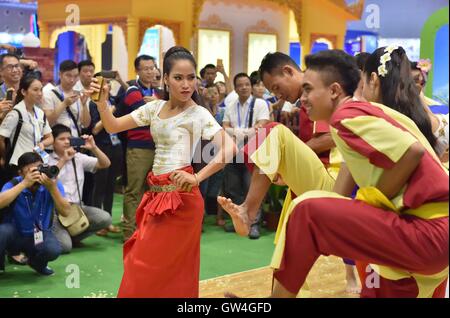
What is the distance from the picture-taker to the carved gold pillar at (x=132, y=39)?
10086 mm

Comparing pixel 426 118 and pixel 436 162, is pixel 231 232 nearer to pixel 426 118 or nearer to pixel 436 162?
pixel 426 118

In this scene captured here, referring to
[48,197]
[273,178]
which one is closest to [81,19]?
[48,197]

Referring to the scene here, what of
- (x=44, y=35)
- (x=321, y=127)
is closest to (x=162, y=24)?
(x=44, y=35)

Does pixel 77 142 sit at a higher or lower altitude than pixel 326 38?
lower

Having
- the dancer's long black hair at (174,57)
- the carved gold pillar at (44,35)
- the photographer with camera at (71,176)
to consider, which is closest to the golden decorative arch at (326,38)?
the carved gold pillar at (44,35)

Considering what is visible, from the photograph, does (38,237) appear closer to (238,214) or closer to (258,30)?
(238,214)

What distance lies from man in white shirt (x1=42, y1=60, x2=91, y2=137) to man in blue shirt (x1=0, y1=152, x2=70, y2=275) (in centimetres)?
104

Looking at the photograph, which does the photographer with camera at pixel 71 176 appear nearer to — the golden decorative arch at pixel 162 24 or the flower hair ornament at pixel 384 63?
the flower hair ornament at pixel 384 63

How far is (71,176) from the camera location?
544 centimetres

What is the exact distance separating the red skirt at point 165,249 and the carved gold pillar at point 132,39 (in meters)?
7.33

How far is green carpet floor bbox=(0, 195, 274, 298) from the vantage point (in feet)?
Answer: 14.2

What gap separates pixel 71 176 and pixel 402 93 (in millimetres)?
3361

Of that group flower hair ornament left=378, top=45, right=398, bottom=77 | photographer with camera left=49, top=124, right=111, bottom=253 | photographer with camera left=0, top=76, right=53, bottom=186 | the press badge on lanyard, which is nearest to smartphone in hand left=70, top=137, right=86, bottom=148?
photographer with camera left=49, top=124, right=111, bottom=253
